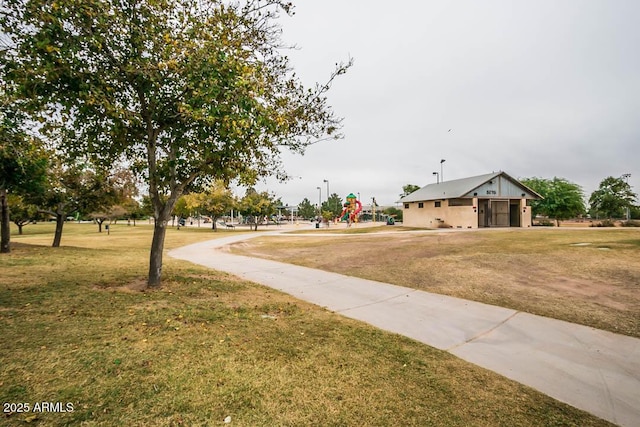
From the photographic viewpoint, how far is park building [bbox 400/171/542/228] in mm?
31766

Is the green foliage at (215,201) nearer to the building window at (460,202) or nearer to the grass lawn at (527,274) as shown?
the grass lawn at (527,274)

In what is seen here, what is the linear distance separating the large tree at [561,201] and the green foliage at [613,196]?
14.6 m

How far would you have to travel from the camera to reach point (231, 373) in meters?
3.44

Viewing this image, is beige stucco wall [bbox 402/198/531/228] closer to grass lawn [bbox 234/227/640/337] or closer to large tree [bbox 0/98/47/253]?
grass lawn [bbox 234/227/640/337]

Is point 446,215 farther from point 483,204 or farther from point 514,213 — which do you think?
point 514,213

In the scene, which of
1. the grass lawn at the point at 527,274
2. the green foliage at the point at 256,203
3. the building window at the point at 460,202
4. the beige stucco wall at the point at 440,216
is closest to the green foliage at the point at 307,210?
the green foliage at the point at 256,203

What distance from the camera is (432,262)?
1088 cm

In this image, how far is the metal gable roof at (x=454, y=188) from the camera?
106 feet

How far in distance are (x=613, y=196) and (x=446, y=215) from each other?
A: 34.6 meters

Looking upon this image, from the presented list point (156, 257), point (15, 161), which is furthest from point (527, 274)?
point (15, 161)

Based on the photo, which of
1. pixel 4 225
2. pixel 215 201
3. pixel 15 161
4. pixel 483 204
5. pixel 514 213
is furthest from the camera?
pixel 215 201

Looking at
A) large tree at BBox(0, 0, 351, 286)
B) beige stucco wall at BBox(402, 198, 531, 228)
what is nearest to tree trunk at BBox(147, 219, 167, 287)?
large tree at BBox(0, 0, 351, 286)

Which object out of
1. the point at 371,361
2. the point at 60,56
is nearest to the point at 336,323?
the point at 371,361

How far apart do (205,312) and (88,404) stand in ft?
9.43
